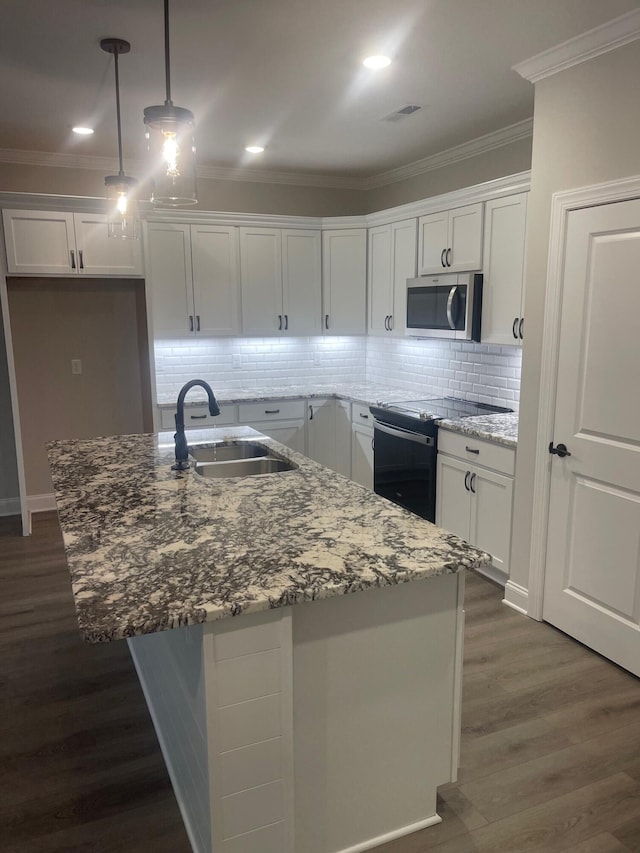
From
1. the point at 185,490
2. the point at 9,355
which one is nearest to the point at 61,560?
the point at 9,355

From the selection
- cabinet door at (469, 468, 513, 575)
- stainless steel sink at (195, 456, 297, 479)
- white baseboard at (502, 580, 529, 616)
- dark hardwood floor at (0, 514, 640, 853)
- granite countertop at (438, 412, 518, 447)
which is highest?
granite countertop at (438, 412, 518, 447)

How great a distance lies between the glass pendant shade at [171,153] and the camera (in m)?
1.96

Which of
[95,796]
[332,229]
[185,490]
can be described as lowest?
[95,796]

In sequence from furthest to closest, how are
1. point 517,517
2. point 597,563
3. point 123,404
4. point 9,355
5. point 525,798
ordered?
point 123,404 < point 9,355 < point 517,517 < point 597,563 < point 525,798

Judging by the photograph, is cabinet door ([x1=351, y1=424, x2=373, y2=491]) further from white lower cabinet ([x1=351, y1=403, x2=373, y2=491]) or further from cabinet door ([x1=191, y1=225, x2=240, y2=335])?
cabinet door ([x1=191, y1=225, x2=240, y2=335])

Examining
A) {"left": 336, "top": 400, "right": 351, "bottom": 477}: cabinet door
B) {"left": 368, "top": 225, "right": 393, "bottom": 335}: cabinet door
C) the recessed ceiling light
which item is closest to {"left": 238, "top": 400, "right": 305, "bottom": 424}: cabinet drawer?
{"left": 336, "top": 400, "right": 351, "bottom": 477}: cabinet door

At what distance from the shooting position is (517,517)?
3379 mm

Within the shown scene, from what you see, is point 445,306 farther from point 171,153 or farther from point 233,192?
point 171,153

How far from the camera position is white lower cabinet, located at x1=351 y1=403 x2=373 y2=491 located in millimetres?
4879

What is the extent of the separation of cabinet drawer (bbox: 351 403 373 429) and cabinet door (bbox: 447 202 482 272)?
124 cm

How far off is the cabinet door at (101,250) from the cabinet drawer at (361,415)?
1.96 m

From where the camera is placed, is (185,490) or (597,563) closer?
(185,490)

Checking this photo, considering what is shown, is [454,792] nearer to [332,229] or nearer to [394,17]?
[394,17]

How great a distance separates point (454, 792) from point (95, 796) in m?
1.22
